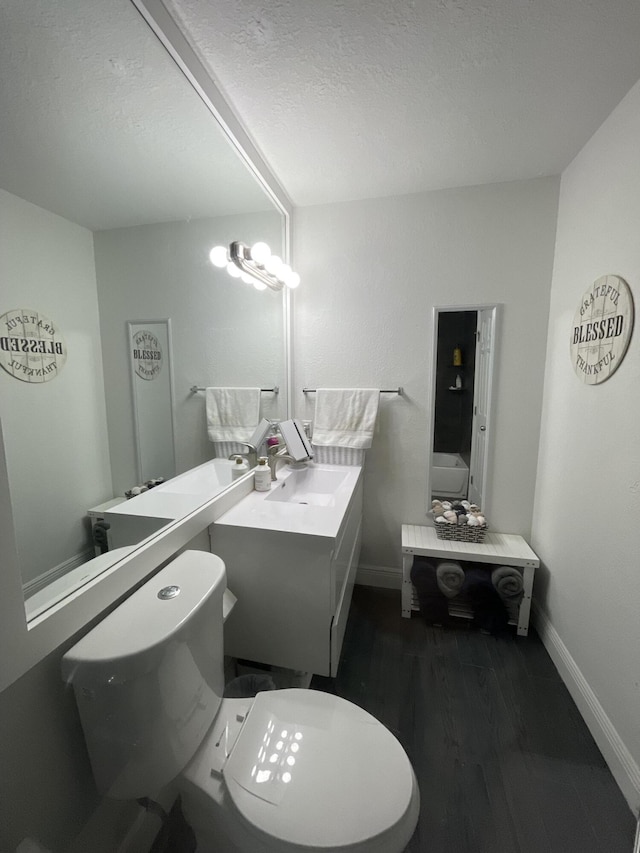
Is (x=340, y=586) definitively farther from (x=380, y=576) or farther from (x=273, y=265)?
(x=273, y=265)

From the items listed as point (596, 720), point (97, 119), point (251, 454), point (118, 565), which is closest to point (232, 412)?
point (251, 454)

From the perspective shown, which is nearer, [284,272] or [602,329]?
[602,329]

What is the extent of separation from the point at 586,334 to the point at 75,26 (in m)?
1.86

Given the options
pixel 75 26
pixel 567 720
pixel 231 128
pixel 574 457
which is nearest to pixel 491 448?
pixel 574 457

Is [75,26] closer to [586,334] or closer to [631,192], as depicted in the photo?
[631,192]

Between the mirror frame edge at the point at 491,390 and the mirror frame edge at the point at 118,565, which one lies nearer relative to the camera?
the mirror frame edge at the point at 118,565

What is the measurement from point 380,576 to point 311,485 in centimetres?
78

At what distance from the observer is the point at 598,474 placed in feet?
4.21

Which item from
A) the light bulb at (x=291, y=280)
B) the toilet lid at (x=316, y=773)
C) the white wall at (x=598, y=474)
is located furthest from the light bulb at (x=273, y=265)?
the toilet lid at (x=316, y=773)

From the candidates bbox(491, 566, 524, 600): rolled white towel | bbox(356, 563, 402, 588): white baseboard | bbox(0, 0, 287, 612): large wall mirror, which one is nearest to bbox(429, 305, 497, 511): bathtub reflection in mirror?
bbox(491, 566, 524, 600): rolled white towel

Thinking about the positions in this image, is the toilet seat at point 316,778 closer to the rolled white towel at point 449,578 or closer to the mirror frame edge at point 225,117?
the rolled white towel at point 449,578

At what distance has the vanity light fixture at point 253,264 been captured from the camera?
1462mm

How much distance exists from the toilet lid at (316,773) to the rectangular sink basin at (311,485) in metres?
0.90

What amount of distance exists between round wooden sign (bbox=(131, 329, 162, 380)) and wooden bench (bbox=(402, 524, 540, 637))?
146 cm
